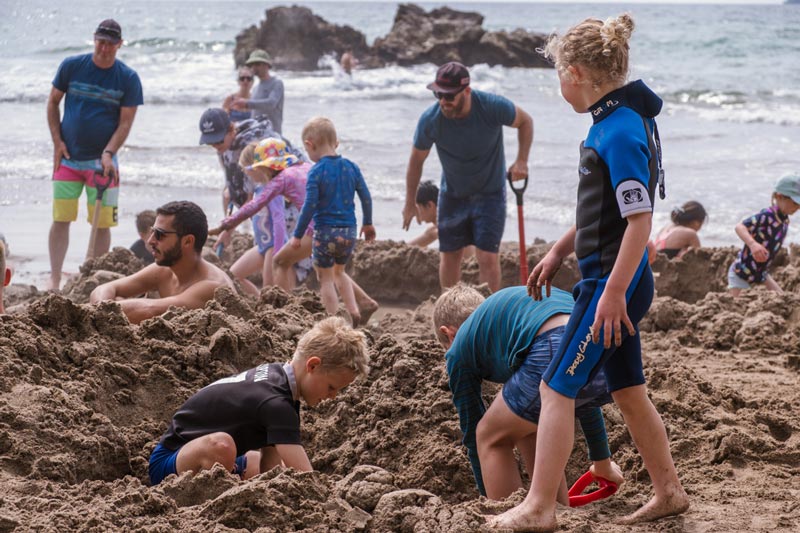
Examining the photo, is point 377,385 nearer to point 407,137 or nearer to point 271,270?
point 271,270

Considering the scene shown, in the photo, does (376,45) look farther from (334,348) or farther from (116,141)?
(334,348)

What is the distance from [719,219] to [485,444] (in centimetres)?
884

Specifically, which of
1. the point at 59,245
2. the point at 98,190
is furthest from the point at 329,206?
the point at 59,245

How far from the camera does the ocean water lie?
1183 centimetres

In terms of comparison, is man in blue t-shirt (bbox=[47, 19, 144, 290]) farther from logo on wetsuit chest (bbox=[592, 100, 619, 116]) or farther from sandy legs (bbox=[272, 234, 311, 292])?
logo on wetsuit chest (bbox=[592, 100, 619, 116])

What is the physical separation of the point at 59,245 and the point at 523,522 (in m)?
6.19

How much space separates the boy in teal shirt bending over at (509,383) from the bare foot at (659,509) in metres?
0.31

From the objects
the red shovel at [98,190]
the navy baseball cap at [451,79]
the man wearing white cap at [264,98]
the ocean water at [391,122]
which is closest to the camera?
the navy baseball cap at [451,79]

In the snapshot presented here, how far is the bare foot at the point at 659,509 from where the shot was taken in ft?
11.2

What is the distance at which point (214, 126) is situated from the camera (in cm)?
823

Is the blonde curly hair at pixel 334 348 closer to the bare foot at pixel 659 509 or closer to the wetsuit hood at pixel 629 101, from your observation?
the bare foot at pixel 659 509

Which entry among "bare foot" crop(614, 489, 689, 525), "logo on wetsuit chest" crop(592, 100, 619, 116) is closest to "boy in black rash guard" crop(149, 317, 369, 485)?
"bare foot" crop(614, 489, 689, 525)

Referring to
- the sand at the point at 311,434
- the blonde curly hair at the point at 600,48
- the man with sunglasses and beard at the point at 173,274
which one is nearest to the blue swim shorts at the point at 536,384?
the sand at the point at 311,434

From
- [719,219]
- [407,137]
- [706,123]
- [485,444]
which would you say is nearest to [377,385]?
[485,444]
